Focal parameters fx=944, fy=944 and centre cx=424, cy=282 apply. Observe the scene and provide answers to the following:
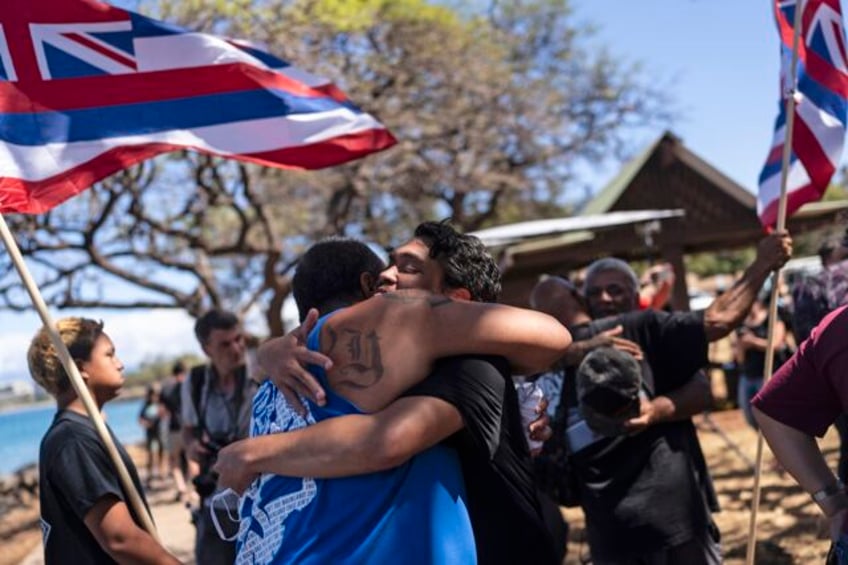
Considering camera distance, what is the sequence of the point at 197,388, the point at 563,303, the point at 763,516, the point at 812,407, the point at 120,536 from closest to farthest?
the point at 812,407, the point at 120,536, the point at 563,303, the point at 197,388, the point at 763,516

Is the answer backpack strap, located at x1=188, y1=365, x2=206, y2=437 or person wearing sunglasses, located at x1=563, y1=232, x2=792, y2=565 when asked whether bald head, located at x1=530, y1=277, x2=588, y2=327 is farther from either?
backpack strap, located at x1=188, y1=365, x2=206, y2=437

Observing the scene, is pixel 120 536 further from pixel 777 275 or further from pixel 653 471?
pixel 777 275

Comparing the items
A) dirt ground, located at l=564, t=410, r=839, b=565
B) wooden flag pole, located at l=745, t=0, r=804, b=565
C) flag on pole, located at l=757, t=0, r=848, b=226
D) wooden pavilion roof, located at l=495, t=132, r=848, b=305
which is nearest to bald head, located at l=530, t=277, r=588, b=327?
wooden flag pole, located at l=745, t=0, r=804, b=565

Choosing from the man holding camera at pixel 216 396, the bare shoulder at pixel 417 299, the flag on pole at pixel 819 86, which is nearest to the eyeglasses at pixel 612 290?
the flag on pole at pixel 819 86

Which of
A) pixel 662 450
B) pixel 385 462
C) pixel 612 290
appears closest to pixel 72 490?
pixel 385 462

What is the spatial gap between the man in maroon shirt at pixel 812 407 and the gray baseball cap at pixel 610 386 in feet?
2.87

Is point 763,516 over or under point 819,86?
under

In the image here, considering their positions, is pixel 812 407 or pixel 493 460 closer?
pixel 493 460

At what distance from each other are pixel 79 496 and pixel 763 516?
20.3 feet

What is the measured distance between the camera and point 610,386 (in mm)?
3650

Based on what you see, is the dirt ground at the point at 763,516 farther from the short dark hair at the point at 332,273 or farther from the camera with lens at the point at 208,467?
the short dark hair at the point at 332,273

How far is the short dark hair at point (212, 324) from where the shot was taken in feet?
17.2

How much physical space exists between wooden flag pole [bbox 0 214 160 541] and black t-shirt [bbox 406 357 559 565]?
1.28 metres

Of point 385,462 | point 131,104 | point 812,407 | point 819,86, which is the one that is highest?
point 131,104
